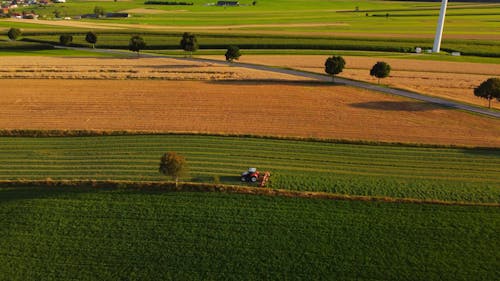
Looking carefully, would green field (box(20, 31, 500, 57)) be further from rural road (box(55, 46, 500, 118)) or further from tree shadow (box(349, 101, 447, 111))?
tree shadow (box(349, 101, 447, 111))

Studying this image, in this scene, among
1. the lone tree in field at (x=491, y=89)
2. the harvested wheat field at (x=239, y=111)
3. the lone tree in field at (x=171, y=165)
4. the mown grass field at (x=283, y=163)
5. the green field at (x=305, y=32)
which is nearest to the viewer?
the lone tree in field at (x=171, y=165)

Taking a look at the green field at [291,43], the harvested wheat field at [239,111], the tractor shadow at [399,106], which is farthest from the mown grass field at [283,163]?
the green field at [291,43]

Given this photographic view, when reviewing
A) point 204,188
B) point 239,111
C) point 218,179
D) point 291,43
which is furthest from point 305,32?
point 204,188

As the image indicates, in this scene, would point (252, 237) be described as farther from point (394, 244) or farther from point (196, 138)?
point (196, 138)

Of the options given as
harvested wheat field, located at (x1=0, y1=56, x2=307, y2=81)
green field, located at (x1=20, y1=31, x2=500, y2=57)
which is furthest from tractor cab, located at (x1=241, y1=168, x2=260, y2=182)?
green field, located at (x1=20, y1=31, x2=500, y2=57)

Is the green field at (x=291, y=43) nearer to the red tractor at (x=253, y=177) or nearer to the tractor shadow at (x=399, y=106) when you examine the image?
the tractor shadow at (x=399, y=106)
